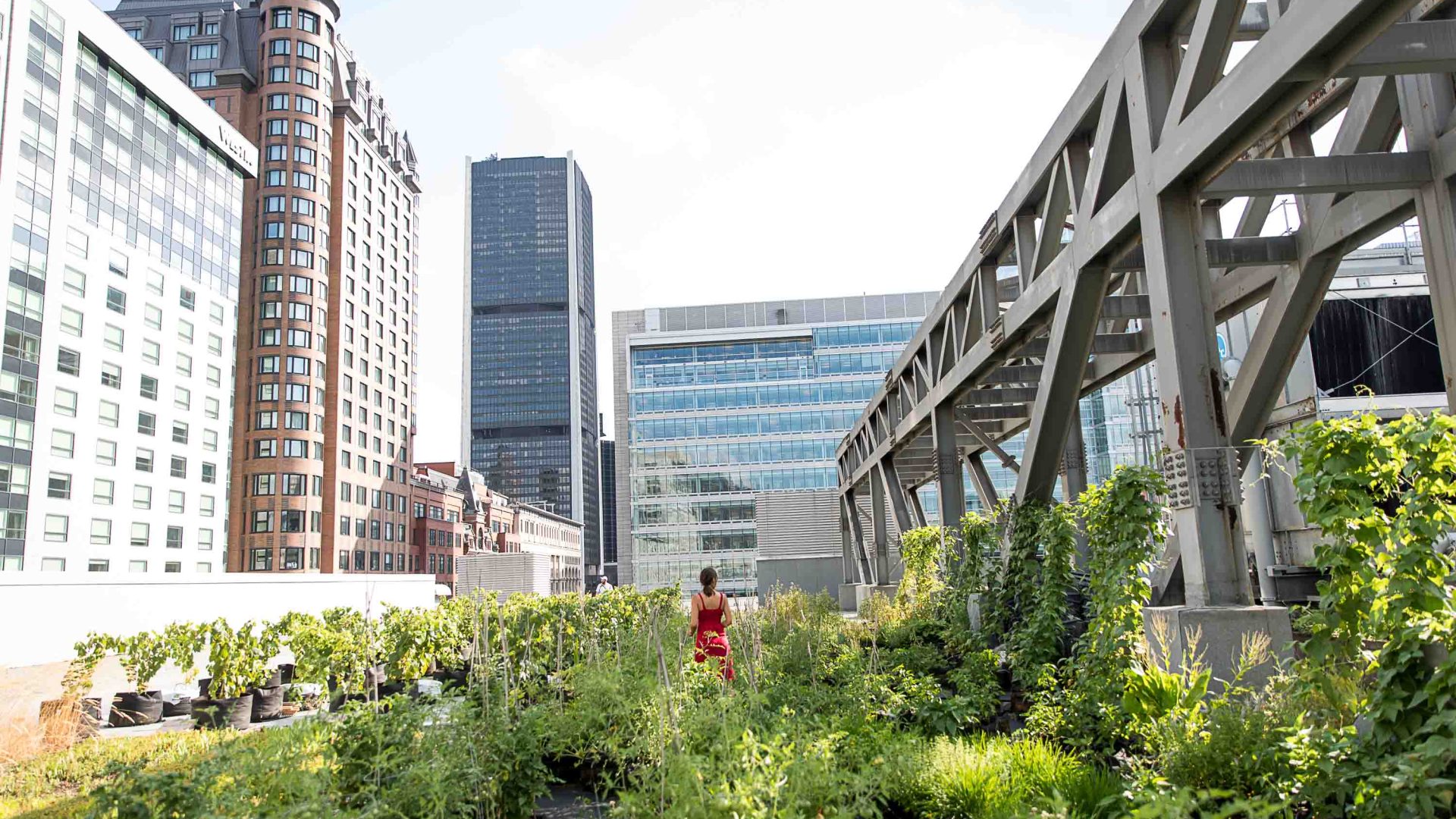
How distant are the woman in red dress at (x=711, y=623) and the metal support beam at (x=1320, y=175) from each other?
19.3 feet

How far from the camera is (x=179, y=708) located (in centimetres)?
1229

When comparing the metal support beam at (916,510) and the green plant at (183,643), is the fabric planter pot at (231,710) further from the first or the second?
the metal support beam at (916,510)

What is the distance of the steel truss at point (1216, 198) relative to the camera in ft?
17.2

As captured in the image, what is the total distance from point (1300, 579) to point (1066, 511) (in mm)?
8154

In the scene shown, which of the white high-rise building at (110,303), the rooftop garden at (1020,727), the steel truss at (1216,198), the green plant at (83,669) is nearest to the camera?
→ the rooftop garden at (1020,727)

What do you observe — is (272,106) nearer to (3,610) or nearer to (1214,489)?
(3,610)

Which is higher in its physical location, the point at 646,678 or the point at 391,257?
the point at 391,257

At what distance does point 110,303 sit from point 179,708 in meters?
50.3

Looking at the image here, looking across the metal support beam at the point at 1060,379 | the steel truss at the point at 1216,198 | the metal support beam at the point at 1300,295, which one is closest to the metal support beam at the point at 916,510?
the metal support beam at the point at 1060,379

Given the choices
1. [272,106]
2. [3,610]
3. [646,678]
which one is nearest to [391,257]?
[272,106]

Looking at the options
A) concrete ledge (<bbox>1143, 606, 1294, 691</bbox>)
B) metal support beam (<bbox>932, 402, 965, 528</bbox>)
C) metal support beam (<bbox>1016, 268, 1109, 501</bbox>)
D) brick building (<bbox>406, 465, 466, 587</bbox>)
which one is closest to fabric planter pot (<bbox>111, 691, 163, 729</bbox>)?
metal support beam (<bbox>932, 402, 965, 528</bbox>)

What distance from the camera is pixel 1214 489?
6.07 metres

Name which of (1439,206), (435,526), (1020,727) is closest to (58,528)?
(435,526)

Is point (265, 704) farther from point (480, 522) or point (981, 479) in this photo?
point (480, 522)
